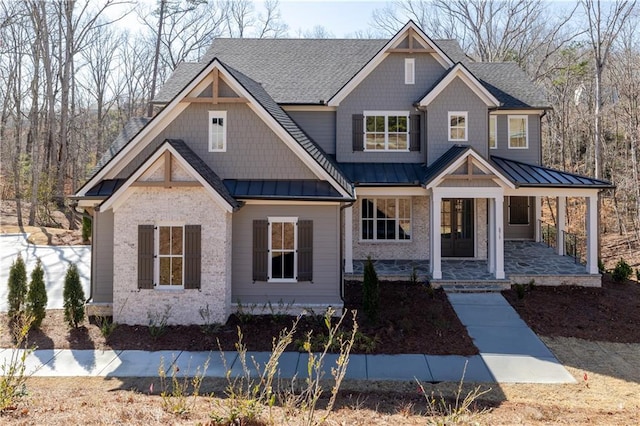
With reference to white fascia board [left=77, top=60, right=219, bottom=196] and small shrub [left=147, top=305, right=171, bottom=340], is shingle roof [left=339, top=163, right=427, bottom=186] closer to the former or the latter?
white fascia board [left=77, top=60, right=219, bottom=196]

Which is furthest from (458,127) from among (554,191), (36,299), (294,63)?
(36,299)

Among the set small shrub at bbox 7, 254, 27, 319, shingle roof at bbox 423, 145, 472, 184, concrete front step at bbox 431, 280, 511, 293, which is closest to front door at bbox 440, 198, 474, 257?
shingle roof at bbox 423, 145, 472, 184

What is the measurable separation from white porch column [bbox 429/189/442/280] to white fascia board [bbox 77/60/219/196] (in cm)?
719

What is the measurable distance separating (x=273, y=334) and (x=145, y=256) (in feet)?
11.3

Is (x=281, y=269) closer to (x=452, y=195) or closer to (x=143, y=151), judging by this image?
(x=143, y=151)

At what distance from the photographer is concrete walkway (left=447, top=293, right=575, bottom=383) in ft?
27.8

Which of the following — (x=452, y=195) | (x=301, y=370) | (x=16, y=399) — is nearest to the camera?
(x=16, y=399)

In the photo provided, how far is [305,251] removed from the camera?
11500 millimetres

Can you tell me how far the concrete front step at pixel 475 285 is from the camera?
13328 millimetres

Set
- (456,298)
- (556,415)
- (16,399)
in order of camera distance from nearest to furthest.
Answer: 1. (16,399)
2. (556,415)
3. (456,298)

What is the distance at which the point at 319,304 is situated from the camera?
11430 mm

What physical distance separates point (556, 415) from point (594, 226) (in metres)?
9.51

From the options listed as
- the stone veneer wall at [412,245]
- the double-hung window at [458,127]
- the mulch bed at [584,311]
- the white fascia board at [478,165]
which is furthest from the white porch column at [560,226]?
the stone veneer wall at [412,245]

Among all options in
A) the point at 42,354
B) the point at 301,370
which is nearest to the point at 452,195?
the point at 301,370
